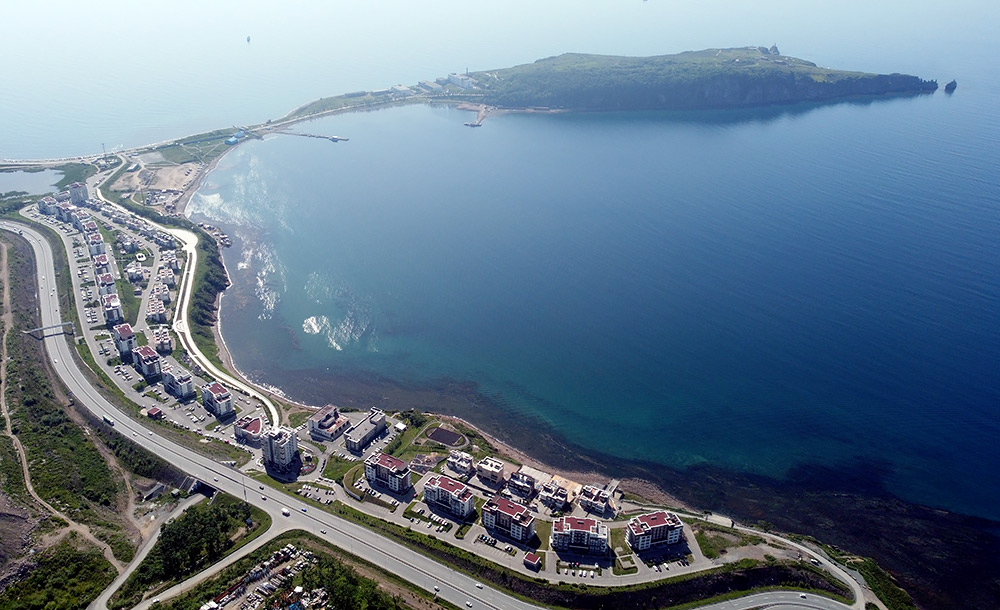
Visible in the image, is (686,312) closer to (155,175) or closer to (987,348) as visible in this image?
(987,348)

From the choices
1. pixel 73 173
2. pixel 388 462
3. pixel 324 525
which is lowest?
pixel 324 525

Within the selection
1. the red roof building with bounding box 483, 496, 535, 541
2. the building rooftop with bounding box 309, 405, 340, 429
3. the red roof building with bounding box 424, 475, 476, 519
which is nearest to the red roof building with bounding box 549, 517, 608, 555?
the red roof building with bounding box 483, 496, 535, 541

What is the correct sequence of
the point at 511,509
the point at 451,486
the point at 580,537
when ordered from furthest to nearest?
the point at 451,486 < the point at 511,509 < the point at 580,537

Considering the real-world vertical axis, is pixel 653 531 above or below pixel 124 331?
below

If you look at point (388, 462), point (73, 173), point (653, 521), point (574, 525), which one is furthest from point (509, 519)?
point (73, 173)

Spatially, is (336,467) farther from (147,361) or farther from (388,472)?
(147,361)

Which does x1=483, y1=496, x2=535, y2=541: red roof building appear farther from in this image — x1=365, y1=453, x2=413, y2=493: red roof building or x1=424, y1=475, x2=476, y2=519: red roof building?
x1=365, y1=453, x2=413, y2=493: red roof building
